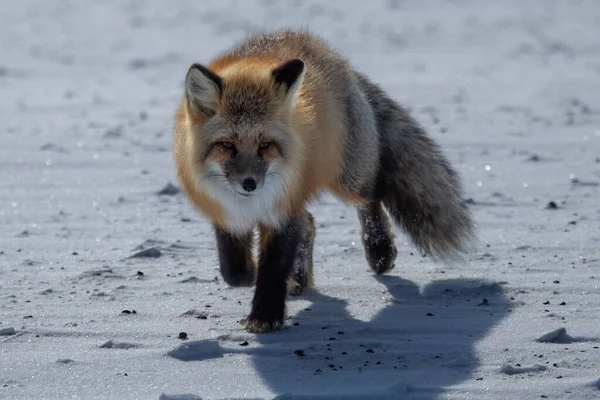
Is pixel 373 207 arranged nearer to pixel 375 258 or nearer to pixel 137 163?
pixel 375 258

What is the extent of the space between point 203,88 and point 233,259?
3.37 ft

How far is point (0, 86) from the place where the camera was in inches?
581

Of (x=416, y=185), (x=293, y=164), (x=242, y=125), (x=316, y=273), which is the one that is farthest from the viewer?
(x=416, y=185)

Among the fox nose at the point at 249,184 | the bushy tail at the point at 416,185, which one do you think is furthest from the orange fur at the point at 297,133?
the bushy tail at the point at 416,185

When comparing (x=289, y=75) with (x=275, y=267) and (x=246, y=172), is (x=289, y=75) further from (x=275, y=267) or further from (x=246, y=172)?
(x=275, y=267)

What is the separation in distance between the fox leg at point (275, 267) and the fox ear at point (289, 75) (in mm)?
722

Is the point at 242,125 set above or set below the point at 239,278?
above

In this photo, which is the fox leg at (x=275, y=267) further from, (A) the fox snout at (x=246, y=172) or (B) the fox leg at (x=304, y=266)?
(A) the fox snout at (x=246, y=172)

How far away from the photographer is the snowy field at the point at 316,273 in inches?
178

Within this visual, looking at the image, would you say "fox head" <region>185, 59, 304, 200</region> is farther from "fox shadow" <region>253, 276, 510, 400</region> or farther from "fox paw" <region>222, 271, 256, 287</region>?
"fox shadow" <region>253, 276, 510, 400</region>

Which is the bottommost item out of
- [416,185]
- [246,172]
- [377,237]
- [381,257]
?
[381,257]

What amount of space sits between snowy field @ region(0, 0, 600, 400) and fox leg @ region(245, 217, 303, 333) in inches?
5.4

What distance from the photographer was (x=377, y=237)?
6602 millimetres

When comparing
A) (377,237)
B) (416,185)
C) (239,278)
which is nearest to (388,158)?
(416,185)
